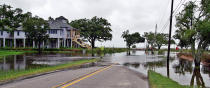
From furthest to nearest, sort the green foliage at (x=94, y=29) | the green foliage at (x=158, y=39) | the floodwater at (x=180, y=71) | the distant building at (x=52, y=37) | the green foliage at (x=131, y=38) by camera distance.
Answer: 1. the green foliage at (x=131, y=38)
2. the green foliage at (x=158, y=39)
3. the green foliage at (x=94, y=29)
4. the distant building at (x=52, y=37)
5. the floodwater at (x=180, y=71)

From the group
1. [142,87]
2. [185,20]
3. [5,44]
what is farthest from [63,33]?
[142,87]

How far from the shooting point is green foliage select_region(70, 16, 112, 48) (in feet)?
276

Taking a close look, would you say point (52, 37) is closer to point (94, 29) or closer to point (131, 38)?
point (94, 29)

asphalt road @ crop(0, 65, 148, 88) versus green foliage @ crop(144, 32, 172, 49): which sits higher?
green foliage @ crop(144, 32, 172, 49)

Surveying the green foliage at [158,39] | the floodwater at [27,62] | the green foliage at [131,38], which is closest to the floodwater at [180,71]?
the floodwater at [27,62]

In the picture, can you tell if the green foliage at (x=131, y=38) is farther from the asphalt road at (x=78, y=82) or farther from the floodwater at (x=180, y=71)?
the asphalt road at (x=78, y=82)

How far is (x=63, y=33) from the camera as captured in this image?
2726 inches

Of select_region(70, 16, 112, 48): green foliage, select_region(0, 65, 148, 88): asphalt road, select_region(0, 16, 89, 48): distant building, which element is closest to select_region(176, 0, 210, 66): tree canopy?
select_region(0, 65, 148, 88): asphalt road

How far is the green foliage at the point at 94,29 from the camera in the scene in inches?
3310

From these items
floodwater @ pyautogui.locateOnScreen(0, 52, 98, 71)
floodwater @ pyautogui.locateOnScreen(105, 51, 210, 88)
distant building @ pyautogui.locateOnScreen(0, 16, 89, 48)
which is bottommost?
floodwater @ pyautogui.locateOnScreen(105, 51, 210, 88)

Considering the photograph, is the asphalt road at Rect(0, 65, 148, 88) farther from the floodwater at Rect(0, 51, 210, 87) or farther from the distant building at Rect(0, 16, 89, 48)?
the distant building at Rect(0, 16, 89, 48)

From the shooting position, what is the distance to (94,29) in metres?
84.3

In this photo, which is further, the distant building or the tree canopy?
the distant building

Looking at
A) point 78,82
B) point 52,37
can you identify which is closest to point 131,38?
point 52,37
